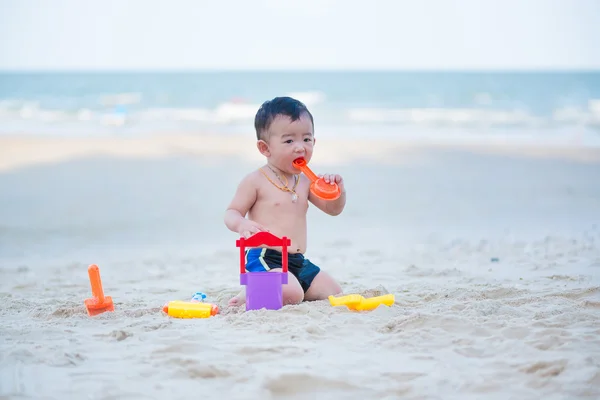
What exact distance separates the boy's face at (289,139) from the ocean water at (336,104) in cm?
1119

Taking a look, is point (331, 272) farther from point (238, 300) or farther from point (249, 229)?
point (249, 229)

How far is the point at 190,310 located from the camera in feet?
10.2

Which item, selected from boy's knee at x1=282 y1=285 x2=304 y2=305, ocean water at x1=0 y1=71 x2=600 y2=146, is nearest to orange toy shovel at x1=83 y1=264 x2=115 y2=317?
boy's knee at x1=282 y1=285 x2=304 y2=305

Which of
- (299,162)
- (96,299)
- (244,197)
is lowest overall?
(96,299)

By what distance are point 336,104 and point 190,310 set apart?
2160cm

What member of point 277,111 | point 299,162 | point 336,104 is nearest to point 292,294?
point 299,162

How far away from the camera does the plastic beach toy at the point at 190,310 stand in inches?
123

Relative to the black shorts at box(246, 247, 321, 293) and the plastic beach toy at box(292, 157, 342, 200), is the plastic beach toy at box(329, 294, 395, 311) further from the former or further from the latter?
the plastic beach toy at box(292, 157, 342, 200)

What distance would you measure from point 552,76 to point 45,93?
25.8 m

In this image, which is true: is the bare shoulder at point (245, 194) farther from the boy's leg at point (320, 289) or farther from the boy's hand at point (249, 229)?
the boy's leg at point (320, 289)

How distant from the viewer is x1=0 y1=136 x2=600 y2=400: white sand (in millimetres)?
2223

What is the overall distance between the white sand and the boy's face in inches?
30.6

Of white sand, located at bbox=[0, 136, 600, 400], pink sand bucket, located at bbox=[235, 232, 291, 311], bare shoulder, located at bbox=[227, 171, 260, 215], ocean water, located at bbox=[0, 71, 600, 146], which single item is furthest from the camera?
ocean water, located at bbox=[0, 71, 600, 146]

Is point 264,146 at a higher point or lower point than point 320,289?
higher
